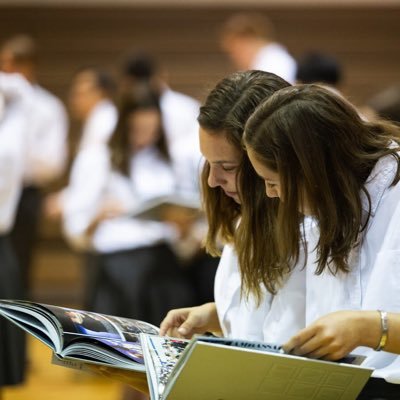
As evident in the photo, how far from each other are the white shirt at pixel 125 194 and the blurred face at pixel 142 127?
0.18 ft

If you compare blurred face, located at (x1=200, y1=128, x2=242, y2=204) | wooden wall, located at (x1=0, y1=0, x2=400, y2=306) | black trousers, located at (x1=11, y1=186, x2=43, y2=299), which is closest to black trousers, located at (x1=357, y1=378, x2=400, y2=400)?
blurred face, located at (x1=200, y1=128, x2=242, y2=204)

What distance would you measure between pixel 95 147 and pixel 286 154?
3142 millimetres

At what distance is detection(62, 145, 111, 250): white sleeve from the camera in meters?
4.62

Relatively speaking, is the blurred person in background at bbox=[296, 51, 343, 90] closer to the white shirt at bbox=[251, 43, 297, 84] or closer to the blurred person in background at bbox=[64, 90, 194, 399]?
the blurred person in background at bbox=[64, 90, 194, 399]

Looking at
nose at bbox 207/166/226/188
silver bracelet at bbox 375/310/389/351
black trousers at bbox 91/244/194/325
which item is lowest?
black trousers at bbox 91/244/194/325

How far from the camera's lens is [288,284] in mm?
2078

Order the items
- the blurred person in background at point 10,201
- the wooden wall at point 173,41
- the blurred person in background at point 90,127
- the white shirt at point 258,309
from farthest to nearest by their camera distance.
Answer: the wooden wall at point 173,41 → the blurred person in background at point 90,127 → the blurred person in background at point 10,201 → the white shirt at point 258,309

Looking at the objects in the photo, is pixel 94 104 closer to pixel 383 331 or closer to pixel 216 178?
pixel 216 178

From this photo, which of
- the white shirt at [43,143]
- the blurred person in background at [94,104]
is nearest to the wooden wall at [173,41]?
the blurred person in background at [94,104]

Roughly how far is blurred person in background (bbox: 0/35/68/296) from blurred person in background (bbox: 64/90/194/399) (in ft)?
3.28

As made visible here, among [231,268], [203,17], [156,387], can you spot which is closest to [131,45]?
[203,17]

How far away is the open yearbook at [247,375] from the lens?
1.61m

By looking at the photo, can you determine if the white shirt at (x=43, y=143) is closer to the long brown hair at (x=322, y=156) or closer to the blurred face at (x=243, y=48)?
the blurred face at (x=243, y=48)

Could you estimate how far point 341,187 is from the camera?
1.80m
